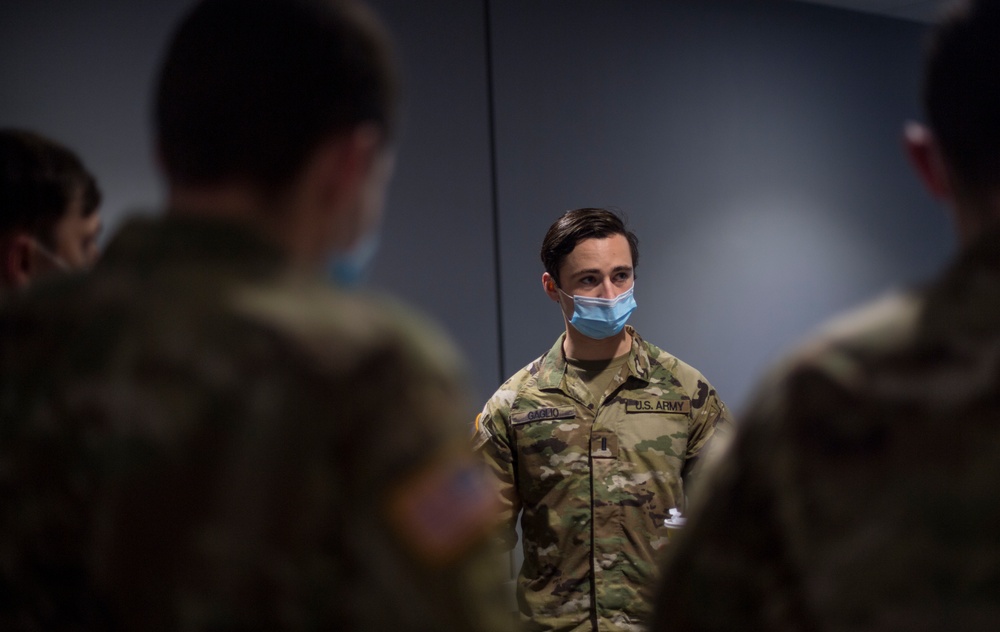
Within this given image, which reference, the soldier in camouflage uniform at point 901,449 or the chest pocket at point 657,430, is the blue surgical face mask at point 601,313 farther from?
the soldier in camouflage uniform at point 901,449

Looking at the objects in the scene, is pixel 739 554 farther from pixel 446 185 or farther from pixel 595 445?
pixel 446 185

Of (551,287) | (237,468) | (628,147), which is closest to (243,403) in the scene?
(237,468)

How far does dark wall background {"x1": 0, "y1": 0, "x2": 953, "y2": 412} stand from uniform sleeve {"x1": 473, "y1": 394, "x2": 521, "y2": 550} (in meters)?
1.04

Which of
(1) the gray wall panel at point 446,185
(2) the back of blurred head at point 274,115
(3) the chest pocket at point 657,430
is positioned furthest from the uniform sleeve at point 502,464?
(2) the back of blurred head at point 274,115

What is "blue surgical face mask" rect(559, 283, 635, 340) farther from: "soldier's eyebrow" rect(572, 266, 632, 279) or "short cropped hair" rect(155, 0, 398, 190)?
"short cropped hair" rect(155, 0, 398, 190)

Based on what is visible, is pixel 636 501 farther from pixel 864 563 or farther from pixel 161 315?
pixel 161 315

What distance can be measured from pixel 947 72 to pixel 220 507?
681 mm

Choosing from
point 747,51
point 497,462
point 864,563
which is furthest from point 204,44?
point 747,51

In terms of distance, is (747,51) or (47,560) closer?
(47,560)

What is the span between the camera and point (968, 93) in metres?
0.78

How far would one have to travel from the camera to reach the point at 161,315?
2.42ft

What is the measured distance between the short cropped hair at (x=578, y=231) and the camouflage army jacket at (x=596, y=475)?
329 millimetres

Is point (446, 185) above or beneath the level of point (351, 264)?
above

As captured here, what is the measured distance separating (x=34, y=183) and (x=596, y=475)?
152 centimetres
